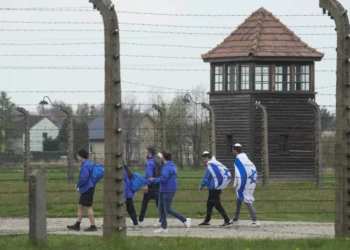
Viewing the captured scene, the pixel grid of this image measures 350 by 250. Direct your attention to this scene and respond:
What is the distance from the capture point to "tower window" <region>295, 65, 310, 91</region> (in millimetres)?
49875

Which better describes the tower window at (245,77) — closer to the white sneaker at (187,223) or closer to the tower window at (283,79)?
the tower window at (283,79)

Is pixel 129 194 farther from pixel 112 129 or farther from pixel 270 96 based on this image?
pixel 270 96

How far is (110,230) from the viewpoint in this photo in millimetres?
15641

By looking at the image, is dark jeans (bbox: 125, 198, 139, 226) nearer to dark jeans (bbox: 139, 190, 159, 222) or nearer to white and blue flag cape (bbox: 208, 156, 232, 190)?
dark jeans (bbox: 139, 190, 159, 222)

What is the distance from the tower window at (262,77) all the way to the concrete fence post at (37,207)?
114 feet

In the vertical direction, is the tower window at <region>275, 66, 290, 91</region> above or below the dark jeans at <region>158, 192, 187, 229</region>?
above

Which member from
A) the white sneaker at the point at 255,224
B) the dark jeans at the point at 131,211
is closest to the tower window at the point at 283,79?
the white sneaker at the point at 255,224

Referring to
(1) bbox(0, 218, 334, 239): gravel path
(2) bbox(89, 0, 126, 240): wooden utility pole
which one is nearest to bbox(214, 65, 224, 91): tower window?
(1) bbox(0, 218, 334, 239): gravel path

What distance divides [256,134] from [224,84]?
8.91 ft

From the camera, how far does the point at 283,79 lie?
49.8 m

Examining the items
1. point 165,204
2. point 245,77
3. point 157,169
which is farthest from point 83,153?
point 245,77

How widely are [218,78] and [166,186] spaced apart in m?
30.1

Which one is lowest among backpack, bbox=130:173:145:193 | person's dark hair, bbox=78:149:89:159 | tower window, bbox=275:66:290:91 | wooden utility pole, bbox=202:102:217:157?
backpack, bbox=130:173:145:193

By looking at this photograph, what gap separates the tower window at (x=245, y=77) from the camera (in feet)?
162
